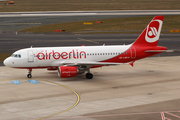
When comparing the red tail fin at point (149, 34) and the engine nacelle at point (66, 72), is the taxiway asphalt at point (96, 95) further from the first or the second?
the red tail fin at point (149, 34)

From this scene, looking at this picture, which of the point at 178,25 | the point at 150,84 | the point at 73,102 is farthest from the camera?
the point at 178,25

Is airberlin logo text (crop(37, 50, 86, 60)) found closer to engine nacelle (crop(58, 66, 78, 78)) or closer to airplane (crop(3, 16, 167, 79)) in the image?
airplane (crop(3, 16, 167, 79))

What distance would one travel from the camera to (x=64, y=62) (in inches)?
1556

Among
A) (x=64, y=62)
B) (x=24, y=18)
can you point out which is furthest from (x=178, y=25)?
(x=64, y=62)

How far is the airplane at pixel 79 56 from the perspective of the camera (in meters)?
38.8

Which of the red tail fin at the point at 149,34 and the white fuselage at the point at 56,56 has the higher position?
the red tail fin at the point at 149,34

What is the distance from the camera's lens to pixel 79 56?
132ft

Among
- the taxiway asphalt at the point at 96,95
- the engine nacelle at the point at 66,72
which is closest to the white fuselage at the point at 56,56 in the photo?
the taxiway asphalt at the point at 96,95

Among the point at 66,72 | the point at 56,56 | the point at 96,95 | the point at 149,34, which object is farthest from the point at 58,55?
the point at 149,34

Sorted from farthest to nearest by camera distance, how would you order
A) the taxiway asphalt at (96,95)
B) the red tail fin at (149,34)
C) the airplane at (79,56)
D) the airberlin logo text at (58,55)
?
1. the red tail fin at (149,34)
2. the airberlin logo text at (58,55)
3. the airplane at (79,56)
4. the taxiway asphalt at (96,95)

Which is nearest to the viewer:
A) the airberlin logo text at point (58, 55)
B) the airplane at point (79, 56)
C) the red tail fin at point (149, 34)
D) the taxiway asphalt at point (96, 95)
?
the taxiway asphalt at point (96, 95)

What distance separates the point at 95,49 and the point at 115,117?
58.5 ft

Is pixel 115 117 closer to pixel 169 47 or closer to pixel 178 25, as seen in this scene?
pixel 169 47

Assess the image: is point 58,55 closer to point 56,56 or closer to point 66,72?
point 56,56
